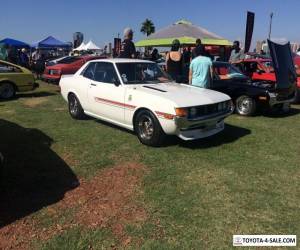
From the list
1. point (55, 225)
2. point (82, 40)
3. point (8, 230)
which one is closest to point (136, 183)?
point (55, 225)

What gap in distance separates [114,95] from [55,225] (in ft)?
11.1

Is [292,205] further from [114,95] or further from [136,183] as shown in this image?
[114,95]

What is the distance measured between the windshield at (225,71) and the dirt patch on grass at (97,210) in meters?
5.26

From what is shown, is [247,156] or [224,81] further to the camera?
[224,81]

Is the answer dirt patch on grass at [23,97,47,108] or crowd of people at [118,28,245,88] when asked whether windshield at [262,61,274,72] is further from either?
dirt patch on grass at [23,97,47,108]

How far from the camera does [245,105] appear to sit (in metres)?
8.73

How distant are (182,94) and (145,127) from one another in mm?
889

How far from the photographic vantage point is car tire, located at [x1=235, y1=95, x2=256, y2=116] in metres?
8.58

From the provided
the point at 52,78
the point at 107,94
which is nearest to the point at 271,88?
the point at 107,94

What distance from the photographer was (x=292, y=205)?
4004 millimetres

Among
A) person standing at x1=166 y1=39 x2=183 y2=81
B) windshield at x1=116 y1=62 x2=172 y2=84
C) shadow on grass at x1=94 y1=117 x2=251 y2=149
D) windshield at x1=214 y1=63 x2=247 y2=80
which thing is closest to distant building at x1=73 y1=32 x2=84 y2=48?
person standing at x1=166 y1=39 x2=183 y2=81

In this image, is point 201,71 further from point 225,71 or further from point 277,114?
point 277,114

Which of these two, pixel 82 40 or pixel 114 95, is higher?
pixel 82 40

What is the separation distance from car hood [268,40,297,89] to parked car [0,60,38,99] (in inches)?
323
